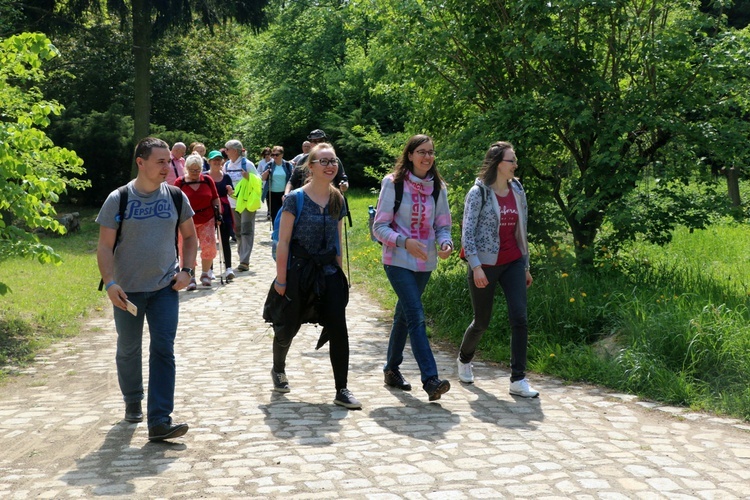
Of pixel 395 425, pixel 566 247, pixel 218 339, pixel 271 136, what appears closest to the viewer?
pixel 395 425

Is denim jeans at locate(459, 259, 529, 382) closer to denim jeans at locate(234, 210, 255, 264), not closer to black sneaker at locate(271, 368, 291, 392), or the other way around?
black sneaker at locate(271, 368, 291, 392)

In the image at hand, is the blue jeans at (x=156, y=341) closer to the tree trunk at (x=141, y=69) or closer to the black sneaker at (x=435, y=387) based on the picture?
the black sneaker at (x=435, y=387)

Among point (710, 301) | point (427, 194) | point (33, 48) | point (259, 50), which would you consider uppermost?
point (259, 50)

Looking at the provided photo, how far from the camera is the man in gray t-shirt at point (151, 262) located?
20.2ft

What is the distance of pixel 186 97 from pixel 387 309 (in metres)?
23.9

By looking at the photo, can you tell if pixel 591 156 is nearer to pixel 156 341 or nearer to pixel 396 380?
pixel 396 380

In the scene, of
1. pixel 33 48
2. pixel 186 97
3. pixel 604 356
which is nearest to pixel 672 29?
pixel 604 356

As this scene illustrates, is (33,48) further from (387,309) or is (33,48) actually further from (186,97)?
(186,97)

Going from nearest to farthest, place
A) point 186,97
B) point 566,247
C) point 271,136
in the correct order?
point 566,247 → point 186,97 → point 271,136

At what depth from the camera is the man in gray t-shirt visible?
617cm

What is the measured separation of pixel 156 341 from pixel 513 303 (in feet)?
9.16

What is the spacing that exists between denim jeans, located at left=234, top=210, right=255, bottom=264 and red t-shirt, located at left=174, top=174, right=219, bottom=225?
211 cm

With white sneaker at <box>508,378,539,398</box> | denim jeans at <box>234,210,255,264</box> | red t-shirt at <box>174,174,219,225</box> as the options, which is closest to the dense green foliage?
red t-shirt at <box>174,174,219,225</box>

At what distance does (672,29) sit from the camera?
1022 cm
